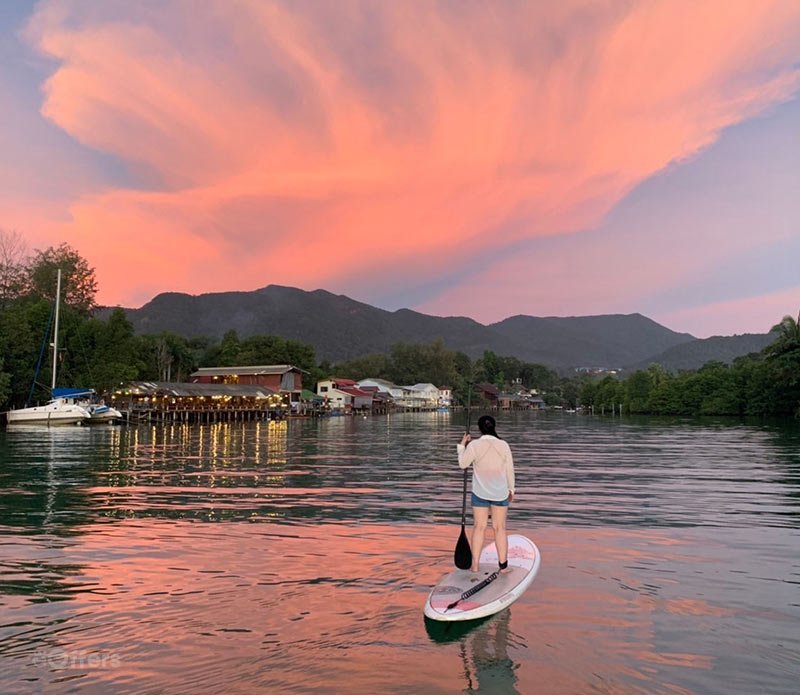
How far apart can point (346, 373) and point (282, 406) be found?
275 feet

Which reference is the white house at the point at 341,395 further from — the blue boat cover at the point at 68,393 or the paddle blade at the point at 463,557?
the paddle blade at the point at 463,557

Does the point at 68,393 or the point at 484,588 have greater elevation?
the point at 68,393

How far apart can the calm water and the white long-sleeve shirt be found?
1756 mm

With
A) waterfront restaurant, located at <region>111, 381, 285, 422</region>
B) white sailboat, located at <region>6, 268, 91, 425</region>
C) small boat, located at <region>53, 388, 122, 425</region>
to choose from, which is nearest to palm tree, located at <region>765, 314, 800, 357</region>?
waterfront restaurant, located at <region>111, 381, 285, 422</region>

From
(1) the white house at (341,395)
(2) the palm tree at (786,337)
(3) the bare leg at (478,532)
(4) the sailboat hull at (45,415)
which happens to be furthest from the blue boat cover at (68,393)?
(2) the palm tree at (786,337)

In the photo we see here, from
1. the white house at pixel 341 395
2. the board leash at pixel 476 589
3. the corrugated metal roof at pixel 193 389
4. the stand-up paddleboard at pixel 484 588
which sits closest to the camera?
the stand-up paddleboard at pixel 484 588

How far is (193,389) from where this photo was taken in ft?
322

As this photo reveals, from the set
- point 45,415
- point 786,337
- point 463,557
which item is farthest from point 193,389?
point 463,557

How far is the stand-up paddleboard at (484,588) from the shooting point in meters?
8.85

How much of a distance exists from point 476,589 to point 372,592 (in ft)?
6.48

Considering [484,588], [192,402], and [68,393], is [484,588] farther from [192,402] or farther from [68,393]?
[192,402]

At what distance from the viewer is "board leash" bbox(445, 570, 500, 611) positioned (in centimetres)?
896

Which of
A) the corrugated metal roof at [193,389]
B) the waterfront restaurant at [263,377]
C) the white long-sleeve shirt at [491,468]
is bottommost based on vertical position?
the white long-sleeve shirt at [491,468]

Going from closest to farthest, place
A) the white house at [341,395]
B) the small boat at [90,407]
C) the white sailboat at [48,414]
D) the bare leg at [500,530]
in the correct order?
1. the bare leg at [500,530]
2. the white sailboat at [48,414]
3. the small boat at [90,407]
4. the white house at [341,395]
